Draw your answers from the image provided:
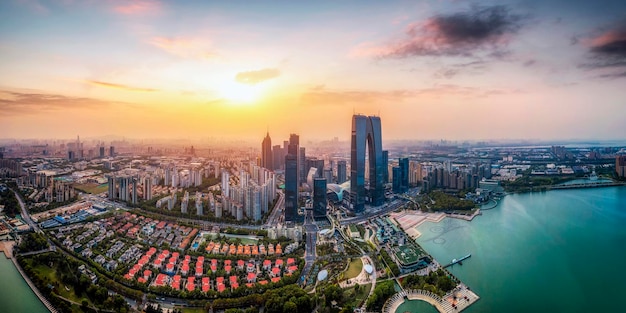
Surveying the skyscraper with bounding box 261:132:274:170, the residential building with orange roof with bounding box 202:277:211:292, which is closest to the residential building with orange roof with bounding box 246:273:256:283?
the residential building with orange roof with bounding box 202:277:211:292

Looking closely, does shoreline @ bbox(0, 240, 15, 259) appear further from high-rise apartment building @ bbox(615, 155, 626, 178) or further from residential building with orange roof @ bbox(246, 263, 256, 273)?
high-rise apartment building @ bbox(615, 155, 626, 178)

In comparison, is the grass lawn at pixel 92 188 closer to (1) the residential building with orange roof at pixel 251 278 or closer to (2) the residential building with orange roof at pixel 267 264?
(2) the residential building with orange roof at pixel 267 264

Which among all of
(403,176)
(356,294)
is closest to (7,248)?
(356,294)

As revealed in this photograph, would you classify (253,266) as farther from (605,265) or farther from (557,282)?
(605,265)

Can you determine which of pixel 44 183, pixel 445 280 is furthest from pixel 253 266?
pixel 44 183

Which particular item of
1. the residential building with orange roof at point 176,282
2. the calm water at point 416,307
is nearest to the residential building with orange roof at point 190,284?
the residential building with orange roof at point 176,282

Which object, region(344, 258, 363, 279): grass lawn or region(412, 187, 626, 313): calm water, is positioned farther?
region(344, 258, 363, 279): grass lawn
